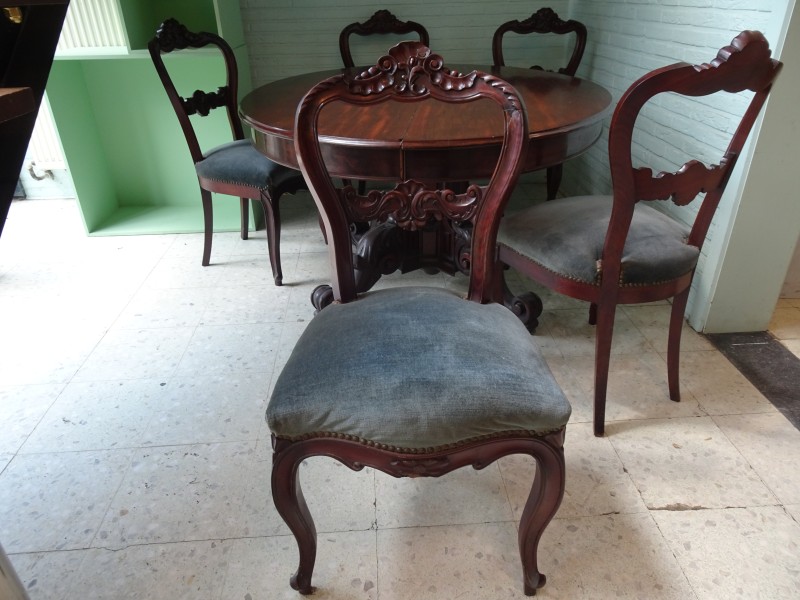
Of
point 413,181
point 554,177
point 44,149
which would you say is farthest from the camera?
point 44,149

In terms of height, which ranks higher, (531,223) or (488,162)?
(488,162)

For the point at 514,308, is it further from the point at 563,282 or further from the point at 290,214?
the point at 290,214

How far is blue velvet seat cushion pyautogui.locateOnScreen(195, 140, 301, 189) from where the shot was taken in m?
2.13

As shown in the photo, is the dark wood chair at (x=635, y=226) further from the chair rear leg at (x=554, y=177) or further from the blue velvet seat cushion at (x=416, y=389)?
the chair rear leg at (x=554, y=177)

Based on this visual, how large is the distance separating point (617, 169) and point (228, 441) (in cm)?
122

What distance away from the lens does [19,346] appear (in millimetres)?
1948

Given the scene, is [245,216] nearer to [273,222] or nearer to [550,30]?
[273,222]

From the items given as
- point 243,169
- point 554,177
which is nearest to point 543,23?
point 554,177

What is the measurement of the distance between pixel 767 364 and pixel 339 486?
1.44 m

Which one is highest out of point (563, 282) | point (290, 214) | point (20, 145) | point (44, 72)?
point (44, 72)

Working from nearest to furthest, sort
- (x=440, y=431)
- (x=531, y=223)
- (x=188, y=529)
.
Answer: (x=440, y=431) < (x=188, y=529) < (x=531, y=223)

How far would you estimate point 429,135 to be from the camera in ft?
4.71

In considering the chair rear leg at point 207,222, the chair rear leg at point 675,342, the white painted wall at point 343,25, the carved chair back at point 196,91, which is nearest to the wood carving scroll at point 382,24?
the white painted wall at point 343,25

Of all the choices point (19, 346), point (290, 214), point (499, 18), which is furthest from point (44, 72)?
point (499, 18)
